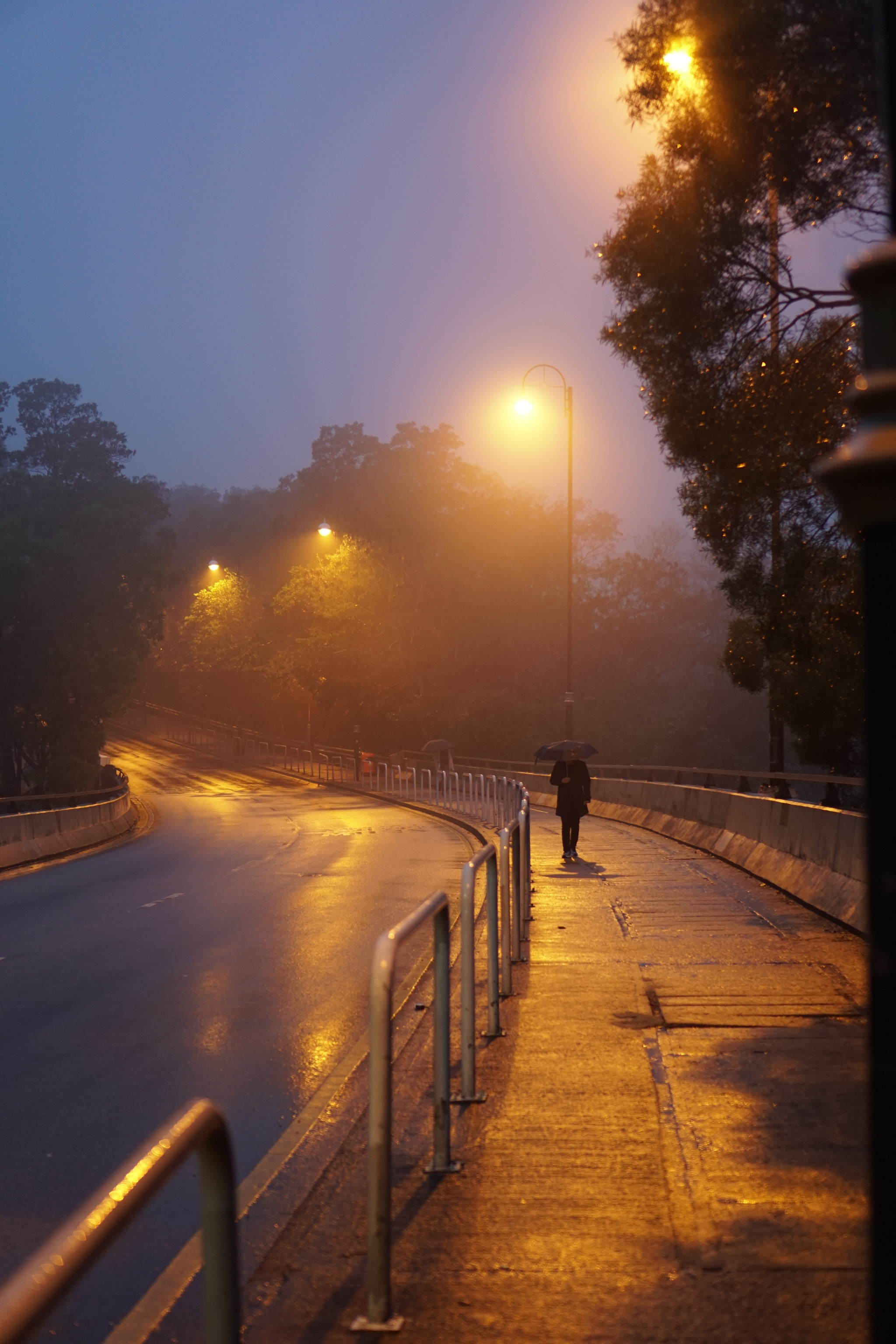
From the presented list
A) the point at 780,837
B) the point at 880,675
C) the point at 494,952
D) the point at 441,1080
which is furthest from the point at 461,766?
the point at 880,675

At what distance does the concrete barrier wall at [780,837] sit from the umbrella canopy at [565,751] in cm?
204

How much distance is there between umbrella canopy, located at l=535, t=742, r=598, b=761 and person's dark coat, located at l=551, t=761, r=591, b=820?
1.21m

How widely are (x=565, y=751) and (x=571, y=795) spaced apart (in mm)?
2717

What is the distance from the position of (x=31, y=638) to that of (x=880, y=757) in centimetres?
5959

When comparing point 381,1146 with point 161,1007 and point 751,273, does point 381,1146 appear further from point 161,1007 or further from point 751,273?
point 751,273

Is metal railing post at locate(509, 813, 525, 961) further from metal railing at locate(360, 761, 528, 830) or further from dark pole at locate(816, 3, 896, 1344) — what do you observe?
dark pole at locate(816, 3, 896, 1344)

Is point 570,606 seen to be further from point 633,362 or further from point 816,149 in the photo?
point 816,149

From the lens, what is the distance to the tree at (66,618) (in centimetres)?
5834

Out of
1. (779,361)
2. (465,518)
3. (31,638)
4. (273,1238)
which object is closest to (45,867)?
(779,361)

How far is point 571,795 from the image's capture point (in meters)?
19.0

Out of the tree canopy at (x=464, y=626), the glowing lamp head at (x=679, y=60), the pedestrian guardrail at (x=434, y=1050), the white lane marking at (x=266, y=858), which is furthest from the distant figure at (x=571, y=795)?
the tree canopy at (x=464, y=626)

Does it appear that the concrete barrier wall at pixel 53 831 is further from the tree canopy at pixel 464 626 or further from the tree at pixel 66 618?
the tree canopy at pixel 464 626

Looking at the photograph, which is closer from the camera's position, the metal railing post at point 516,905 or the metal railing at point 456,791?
the metal railing post at point 516,905

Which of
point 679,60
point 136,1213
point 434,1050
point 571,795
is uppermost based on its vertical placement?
point 679,60
